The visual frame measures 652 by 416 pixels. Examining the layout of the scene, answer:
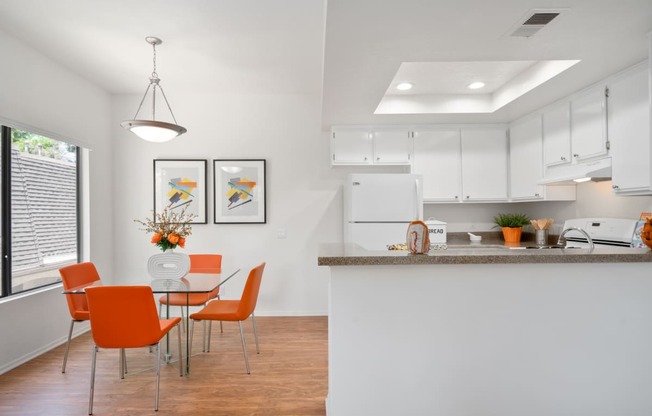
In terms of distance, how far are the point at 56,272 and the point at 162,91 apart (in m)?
2.16

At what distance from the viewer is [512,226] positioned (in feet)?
13.5

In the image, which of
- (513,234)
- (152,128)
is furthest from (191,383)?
(513,234)

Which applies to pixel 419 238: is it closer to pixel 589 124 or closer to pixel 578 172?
pixel 578 172

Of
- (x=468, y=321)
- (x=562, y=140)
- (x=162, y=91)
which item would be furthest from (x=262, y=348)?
(x=562, y=140)

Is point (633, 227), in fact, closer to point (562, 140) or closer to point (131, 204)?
point (562, 140)

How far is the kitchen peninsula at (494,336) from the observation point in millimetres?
1720

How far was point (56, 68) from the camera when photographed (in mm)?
3471

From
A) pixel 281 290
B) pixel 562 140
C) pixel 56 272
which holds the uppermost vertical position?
pixel 562 140

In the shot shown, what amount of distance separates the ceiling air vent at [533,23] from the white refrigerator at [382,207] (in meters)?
1.82

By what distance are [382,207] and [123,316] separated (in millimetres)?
2452

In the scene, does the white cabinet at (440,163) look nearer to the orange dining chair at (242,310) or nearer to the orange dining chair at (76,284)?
the orange dining chair at (242,310)

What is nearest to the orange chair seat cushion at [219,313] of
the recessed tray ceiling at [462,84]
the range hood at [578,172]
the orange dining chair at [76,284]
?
the orange dining chair at [76,284]

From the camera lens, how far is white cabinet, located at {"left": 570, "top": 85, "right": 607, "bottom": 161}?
9.04 ft

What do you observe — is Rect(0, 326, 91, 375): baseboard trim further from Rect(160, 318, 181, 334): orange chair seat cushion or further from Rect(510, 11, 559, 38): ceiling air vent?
Rect(510, 11, 559, 38): ceiling air vent
